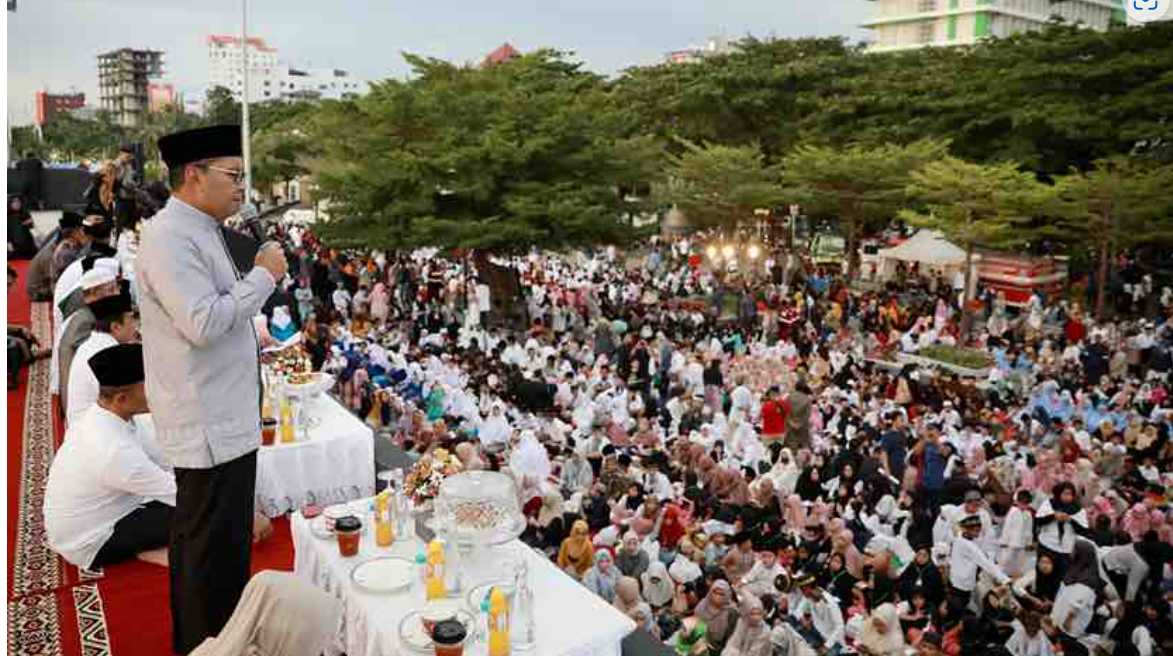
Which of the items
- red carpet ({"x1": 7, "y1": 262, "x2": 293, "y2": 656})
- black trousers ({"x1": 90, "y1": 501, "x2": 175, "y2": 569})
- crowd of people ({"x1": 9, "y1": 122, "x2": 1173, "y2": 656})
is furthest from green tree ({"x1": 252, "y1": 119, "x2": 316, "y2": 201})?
black trousers ({"x1": 90, "y1": 501, "x2": 175, "y2": 569})

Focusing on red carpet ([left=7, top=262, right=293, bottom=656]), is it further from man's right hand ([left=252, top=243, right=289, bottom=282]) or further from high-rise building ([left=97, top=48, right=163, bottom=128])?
high-rise building ([left=97, top=48, right=163, bottom=128])

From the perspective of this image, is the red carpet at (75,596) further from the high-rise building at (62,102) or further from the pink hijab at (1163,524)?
the high-rise building at (62,102)

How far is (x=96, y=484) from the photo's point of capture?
334cm

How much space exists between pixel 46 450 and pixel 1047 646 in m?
5.96

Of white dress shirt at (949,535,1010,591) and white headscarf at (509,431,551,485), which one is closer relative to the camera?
white dress shirt at (949,535,1010,591)

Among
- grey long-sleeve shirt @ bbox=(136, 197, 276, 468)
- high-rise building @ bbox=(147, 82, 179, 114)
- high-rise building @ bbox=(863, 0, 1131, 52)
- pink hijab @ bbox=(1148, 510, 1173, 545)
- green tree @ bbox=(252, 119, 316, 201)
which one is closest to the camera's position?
grey long-sleeve shirt @ bbox=(136, 197, 276, 468)

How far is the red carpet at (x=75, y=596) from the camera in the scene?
3.10 metres

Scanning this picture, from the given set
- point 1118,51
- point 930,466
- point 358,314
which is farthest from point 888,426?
point 1118,51

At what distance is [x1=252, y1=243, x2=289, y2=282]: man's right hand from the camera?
7.61ft

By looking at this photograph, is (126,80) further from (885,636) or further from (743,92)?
(885,636)

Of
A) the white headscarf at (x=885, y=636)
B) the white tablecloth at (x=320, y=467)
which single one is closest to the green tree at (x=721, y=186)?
the white headscarf at (x=885, y=636)

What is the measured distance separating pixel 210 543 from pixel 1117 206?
1885 centimetres

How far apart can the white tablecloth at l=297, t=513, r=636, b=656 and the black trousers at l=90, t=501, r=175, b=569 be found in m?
0.83

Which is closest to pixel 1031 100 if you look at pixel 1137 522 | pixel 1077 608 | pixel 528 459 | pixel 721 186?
pixel 721 186
